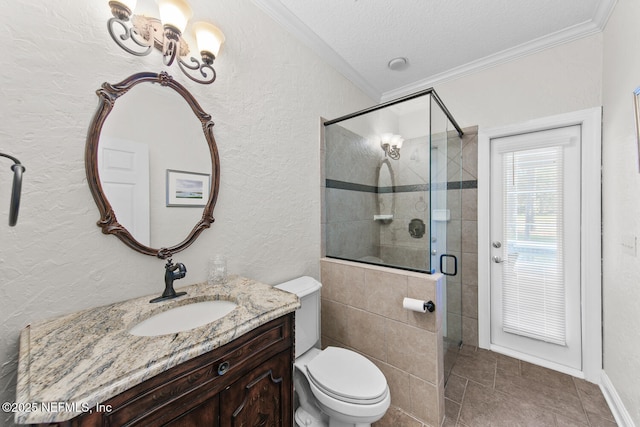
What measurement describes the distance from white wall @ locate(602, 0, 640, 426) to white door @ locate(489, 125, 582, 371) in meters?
0.20

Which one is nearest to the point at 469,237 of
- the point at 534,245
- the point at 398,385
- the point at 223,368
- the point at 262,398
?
the point at 534,245

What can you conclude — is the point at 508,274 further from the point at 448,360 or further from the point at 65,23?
the point at 65,23

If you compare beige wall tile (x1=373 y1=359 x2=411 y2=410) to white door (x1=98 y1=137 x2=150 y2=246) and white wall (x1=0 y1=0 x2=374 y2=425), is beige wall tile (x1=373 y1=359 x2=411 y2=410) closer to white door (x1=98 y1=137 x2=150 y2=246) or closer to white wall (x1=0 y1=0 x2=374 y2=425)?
white wall (x1=0 y1=0 x2=374 y2=425)

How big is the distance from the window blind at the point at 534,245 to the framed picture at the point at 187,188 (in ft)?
8.05

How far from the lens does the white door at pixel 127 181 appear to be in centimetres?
102

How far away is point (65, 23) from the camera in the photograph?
94 centimetres

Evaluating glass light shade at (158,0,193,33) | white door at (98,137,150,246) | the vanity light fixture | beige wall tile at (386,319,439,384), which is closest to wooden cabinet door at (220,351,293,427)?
white door at (98,137,150,246)

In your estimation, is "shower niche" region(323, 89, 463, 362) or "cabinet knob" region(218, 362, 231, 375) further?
"shower niche" region(323, 89, 463, 362)

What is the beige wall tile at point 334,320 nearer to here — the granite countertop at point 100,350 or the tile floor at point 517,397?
the tile floor at point 517,397

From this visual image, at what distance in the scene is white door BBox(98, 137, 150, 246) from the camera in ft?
3.35

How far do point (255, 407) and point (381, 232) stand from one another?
1.60m

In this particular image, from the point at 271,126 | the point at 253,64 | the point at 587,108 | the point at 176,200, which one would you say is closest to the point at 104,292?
the point at 176,200

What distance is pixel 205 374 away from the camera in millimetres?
775

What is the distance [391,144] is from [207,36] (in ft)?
4.98
